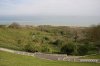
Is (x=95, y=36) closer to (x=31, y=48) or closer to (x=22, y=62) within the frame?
(x=31, y=48)

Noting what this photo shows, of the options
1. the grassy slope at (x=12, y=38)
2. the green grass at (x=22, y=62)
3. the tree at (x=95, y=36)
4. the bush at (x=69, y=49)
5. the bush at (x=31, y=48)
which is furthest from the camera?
the tree at (x=95, y=36)

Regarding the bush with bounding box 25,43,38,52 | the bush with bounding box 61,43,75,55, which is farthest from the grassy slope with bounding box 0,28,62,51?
the bush with bounding box 61,43,75,55

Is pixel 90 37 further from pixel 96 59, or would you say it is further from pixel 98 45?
pixel 96 59

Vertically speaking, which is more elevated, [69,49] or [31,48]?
[31,48]

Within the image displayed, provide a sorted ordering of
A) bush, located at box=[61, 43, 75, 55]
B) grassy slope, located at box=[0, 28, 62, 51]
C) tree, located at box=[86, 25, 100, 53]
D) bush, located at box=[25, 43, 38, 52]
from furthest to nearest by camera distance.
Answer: tree, located at box=[86, 25, 100, 53] < grassy slope, located at box=[0, 28, 62, 51] < bush, located at box=[61, 43, 75, 55] < bush, located at box=[25, 43, 38, 52]

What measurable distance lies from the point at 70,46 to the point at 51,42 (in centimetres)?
1353

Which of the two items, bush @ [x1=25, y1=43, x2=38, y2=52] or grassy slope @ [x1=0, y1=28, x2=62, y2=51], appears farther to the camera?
grassy slope @ [x1=0, y1=28, x2=62, y2=51]

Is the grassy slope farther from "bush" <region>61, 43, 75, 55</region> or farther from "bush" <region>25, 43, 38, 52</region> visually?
"bush" <region>61, 43, 75, 55</region>

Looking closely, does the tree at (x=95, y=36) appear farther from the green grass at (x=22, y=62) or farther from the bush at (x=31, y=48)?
the green grass at (x=22, y=62)

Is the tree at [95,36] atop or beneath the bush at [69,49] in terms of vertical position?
atop

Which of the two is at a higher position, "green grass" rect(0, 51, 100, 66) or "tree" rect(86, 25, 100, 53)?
"tree" rect(86, 25, 100, 53)

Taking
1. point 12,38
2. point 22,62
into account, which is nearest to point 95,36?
point 12,38

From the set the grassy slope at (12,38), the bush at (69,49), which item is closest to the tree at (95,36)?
the bush at (69,49)

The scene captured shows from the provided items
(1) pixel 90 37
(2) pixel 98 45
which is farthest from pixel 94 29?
(2) pixel 98 45
